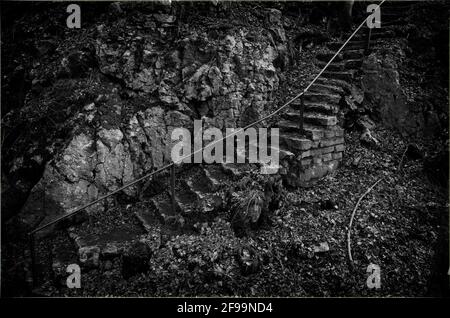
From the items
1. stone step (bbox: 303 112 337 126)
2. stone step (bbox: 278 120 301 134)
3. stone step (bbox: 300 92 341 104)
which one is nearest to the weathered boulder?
stone step (bbox: 300 92 341 104)

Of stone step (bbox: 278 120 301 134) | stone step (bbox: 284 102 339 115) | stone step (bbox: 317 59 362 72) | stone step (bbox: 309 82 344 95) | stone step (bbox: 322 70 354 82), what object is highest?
stone step (bbox: 317 59 362 72)

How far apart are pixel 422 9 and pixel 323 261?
6991 millimetres

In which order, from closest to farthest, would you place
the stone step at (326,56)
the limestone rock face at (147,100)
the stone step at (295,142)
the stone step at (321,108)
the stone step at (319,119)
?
the limestone rock face at (147,100) → the stone step at (295,142) → the stone step at (319,119) → the stone step at (321,108) → the stone step at (326,56)

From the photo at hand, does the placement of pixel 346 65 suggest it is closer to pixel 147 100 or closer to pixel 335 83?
pixel 335 83

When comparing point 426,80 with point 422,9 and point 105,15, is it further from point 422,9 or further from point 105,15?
point 105,15

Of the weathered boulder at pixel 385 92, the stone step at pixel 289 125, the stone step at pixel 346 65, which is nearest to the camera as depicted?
the stone step at pixel 289 125

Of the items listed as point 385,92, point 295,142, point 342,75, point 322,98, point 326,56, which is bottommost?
point 295,142

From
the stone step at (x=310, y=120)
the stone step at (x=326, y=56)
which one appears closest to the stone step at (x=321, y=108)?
the stone step at (x=310, y=120)

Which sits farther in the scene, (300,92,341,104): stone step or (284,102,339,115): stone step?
(300,92,341,104): stone step

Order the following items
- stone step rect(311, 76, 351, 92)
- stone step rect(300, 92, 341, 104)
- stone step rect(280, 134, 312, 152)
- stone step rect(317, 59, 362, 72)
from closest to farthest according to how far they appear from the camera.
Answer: stone step rect(280, 134, 312, 152) < stone step rect(300, 92, 341, 104) < stone step rect(311, 76, 351, 92) < stone step rect(317, 59, 362, 72)

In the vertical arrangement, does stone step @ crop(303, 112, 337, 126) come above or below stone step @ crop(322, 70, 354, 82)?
below

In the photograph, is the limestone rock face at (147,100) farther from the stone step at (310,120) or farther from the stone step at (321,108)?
the stone step at (321,108)

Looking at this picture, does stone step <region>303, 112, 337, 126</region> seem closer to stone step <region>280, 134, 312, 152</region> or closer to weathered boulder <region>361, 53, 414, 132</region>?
stone step <region>280, 134, 312, 152</region>

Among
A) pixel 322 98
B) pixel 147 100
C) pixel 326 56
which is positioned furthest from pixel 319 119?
pixel 147 100
